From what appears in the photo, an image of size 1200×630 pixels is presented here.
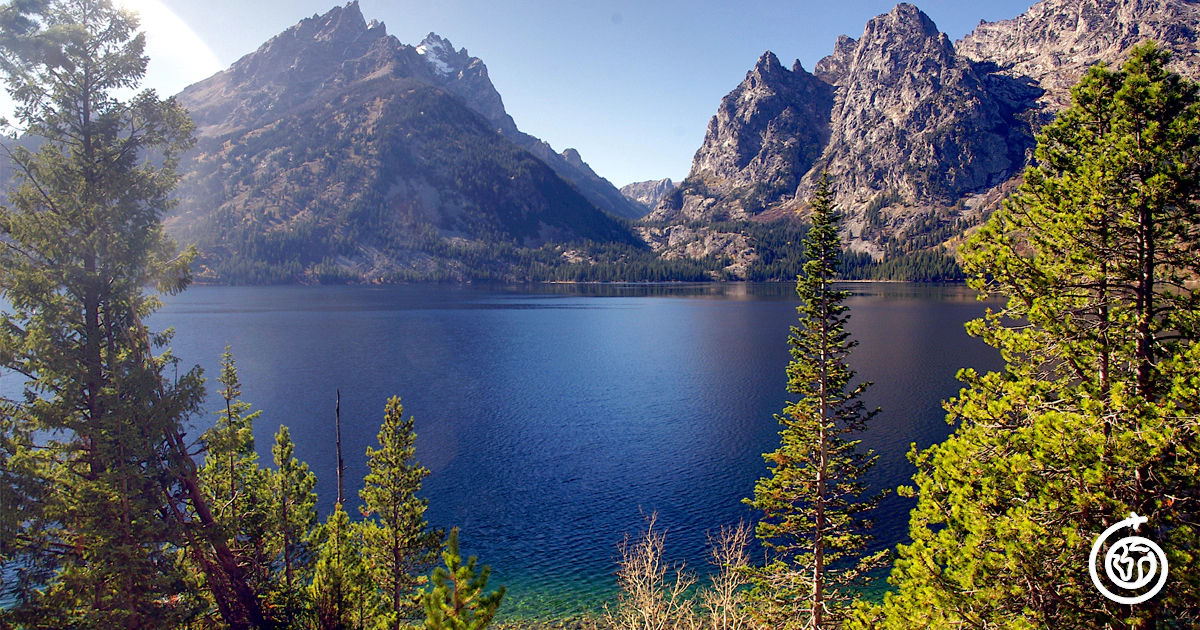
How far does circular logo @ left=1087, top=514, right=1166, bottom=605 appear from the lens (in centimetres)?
1077

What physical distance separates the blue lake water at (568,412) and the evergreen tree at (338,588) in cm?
1067

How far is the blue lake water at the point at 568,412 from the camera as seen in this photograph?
4075 cm

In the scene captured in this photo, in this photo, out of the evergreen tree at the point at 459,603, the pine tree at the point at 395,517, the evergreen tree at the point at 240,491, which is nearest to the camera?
Answer: the evergreen tree at the point at 459,603

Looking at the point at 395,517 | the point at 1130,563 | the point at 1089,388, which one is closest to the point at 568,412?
the point at 395,517

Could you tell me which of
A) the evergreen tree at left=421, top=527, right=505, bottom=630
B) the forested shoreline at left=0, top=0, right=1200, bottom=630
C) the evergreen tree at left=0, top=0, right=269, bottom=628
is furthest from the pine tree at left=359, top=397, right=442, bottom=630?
the evergreen tree at left=421, top=527, right=505, bottom=630

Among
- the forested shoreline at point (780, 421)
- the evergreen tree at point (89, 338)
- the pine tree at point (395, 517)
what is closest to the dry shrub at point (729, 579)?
the forested shoreline at point (780, 421)

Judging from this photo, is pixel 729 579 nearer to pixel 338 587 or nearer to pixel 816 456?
pixel 816 456

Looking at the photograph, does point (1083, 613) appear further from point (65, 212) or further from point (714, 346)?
point (714, 346)

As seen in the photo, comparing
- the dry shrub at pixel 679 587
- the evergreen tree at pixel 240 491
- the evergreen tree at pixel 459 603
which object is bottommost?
the dry shrub at pixel 679 587

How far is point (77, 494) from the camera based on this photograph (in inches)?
730

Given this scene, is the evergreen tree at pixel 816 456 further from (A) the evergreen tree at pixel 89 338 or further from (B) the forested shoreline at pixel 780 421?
(A) the evergreen tree at pixel 89 338

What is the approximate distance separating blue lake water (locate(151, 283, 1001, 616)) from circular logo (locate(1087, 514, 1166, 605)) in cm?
2599

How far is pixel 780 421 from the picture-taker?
72.5ft

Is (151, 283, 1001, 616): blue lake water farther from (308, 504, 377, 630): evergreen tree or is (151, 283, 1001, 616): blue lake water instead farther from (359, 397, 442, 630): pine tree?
(308, 504, 377, 630): evergreen tree
